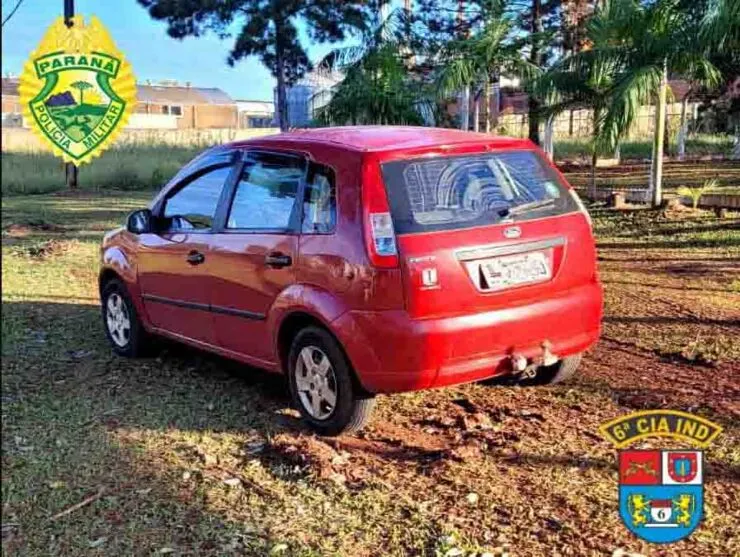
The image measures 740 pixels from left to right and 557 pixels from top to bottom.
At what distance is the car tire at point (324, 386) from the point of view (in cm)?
425

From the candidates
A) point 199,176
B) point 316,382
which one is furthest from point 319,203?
point 199,176

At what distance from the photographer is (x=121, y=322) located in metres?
6.22

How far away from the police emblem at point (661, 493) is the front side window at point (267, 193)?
214cm

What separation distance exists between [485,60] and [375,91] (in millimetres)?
2384

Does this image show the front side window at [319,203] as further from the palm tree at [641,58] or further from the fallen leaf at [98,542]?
the palm tree at [641,58]

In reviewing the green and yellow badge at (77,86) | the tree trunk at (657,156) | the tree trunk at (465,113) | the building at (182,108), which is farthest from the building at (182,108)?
the tree trunk at (657,156)

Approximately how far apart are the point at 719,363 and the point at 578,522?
2.31m

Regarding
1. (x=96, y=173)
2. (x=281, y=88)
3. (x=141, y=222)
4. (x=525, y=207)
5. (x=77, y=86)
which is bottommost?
(x=141, y=222)

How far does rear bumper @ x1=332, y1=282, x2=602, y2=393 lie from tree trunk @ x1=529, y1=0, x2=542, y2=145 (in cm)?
1065

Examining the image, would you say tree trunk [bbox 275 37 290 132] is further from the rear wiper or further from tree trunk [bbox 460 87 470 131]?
the rear wiper

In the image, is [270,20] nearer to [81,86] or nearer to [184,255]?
[81,86]

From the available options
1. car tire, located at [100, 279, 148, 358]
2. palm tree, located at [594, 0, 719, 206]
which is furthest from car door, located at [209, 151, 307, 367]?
palm tree, located at [594, 0, 719, 206]

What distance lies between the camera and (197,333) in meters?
5.38

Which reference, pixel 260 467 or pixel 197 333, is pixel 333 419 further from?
pixel 197 333
